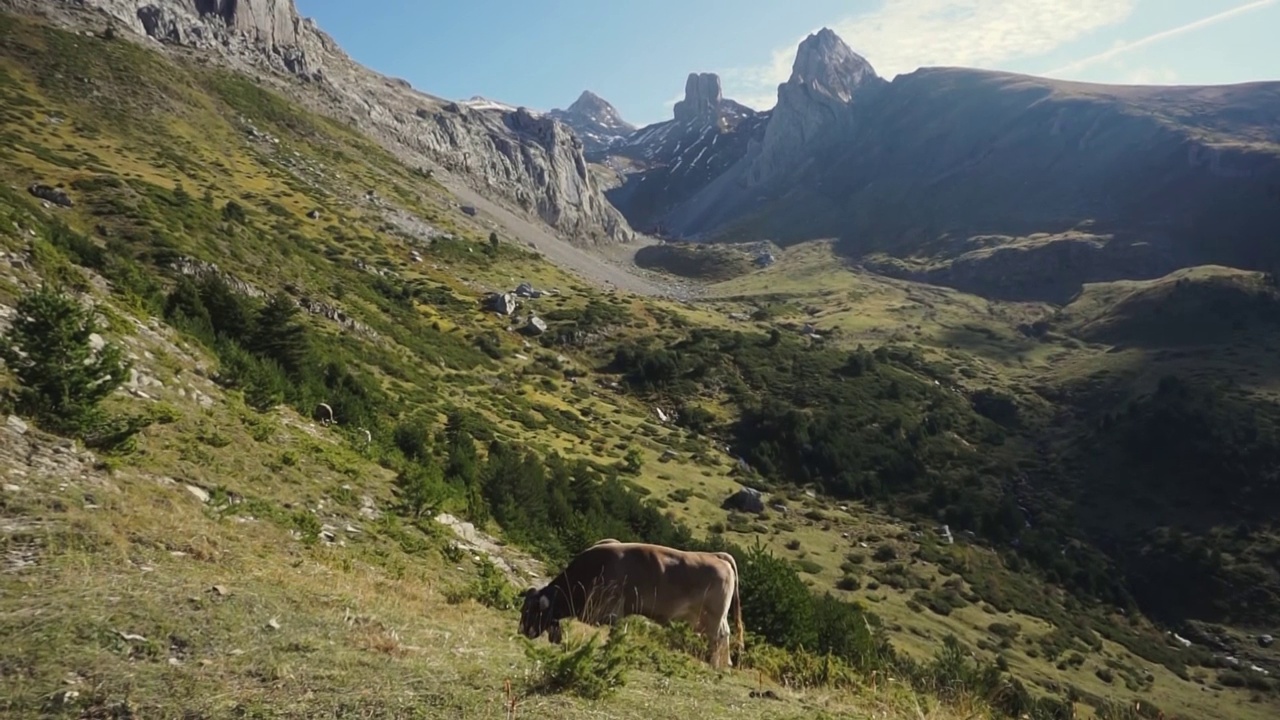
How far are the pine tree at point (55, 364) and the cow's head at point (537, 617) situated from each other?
7.81 m

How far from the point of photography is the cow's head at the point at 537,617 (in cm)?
862

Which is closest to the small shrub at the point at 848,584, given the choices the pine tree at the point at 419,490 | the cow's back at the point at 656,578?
the pine tree at the point at 419,490

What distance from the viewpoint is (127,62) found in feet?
280

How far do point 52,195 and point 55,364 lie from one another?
1202 inches

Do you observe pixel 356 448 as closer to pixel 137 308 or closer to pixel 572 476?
pixel 137 308

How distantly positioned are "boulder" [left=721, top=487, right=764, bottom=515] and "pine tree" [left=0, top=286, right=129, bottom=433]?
32139 mm

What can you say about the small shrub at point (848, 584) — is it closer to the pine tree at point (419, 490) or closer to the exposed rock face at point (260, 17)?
the pine tree at point (419, 490)

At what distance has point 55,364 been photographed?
34.8 feet

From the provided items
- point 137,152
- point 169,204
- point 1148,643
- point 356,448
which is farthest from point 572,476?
point 137,152

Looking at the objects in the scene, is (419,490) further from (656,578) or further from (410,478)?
(656,578)

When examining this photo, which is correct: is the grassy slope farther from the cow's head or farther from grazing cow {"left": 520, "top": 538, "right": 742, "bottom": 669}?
the cow's head

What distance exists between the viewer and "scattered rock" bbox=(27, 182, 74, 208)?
32.2 metres

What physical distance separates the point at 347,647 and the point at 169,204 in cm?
4386

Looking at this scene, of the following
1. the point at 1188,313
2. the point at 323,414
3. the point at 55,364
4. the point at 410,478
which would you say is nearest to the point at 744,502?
the point at 410,478
